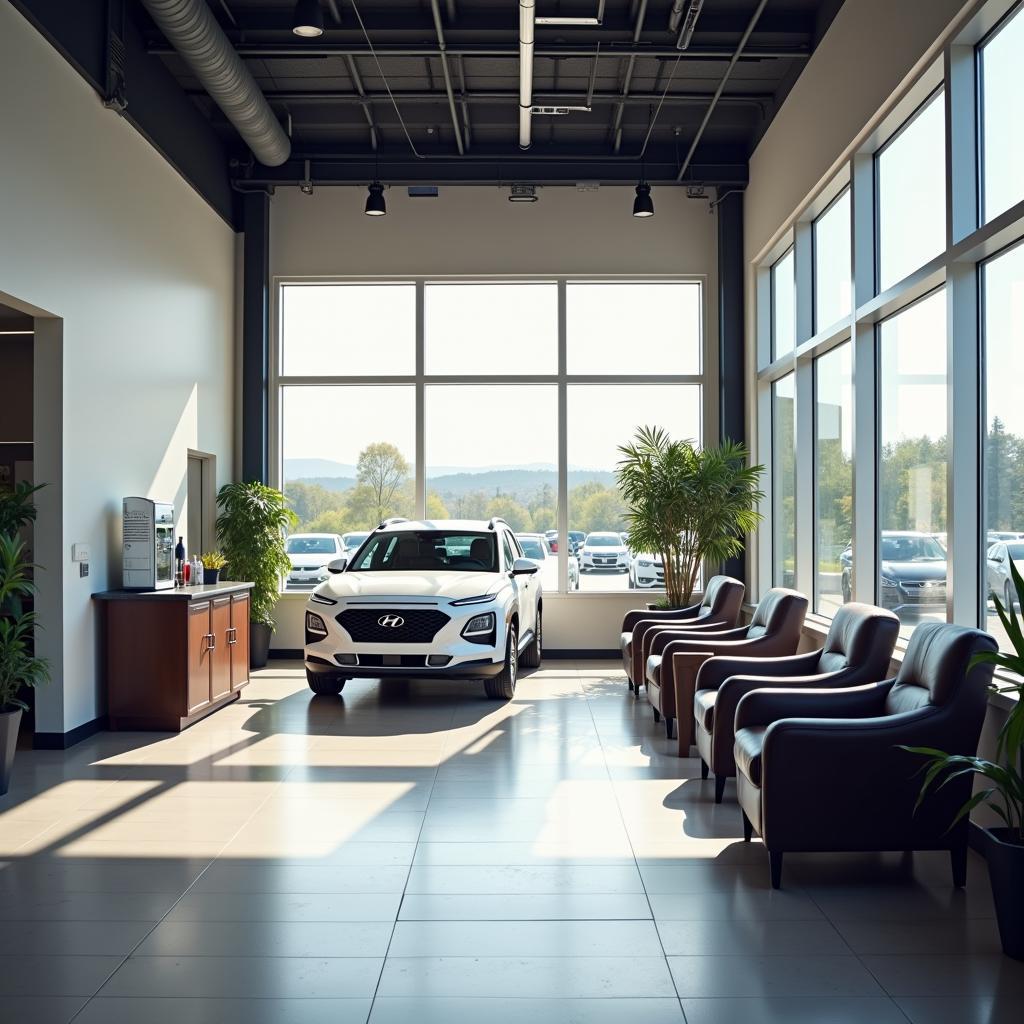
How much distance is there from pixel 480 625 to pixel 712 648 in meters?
1.85

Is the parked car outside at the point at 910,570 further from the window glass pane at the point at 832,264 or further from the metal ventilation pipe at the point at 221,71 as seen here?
the metal ventilation pipe at the point at 221,71

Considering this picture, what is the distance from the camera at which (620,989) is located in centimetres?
302

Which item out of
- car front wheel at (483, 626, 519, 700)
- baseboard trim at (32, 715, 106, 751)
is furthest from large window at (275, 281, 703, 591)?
baseboard trim at (32, 715, 106, 751)

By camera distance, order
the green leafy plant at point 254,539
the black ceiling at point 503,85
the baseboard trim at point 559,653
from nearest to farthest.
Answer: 1. the black ceiling at point 503,85
2. the green leafy plant at point 254,539
3. the baseboard trim at point 559,653

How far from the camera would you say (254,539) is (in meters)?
9.84

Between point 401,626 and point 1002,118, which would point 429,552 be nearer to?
point 401,626

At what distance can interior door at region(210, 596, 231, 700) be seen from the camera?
7.44 m

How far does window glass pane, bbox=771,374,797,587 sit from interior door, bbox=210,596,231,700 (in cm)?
459

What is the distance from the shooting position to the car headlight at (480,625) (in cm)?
751

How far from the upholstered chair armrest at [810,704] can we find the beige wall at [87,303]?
417 centimetres

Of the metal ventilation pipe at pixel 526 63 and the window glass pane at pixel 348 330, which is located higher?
the metal ventilation pipe at pixel 526 63

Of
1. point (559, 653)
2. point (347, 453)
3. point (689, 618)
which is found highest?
point (347, 453)

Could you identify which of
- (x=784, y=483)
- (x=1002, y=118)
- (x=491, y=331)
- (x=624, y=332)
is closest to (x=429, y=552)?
(x=491, y=331)

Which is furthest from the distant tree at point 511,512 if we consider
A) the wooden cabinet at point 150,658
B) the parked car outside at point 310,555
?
the wooden cabinet at point 150,658
